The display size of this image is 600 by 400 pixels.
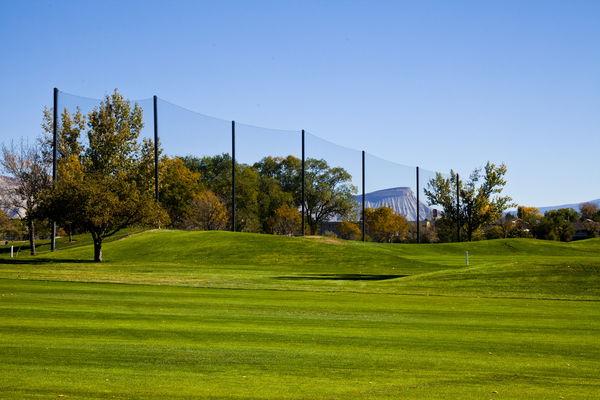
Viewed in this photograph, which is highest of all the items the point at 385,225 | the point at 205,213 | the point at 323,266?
the point at 205,213

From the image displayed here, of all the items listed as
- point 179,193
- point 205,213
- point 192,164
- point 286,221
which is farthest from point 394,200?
point 179,193

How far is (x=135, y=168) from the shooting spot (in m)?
77.4

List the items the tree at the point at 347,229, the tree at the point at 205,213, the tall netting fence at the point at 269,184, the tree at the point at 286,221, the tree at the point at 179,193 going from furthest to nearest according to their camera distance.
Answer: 1. the tree at the point at 347,229
2. the tree at the point at 286,221
3. the tree at the point at 179,193
4. the tree at the point at 205,213
5. the tall netting fence at the point at 269,184

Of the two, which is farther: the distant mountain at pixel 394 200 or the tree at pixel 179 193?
the distant mountain at pixel 394 200

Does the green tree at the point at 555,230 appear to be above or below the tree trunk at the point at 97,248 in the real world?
above

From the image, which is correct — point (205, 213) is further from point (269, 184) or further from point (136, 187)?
point (136, 187)

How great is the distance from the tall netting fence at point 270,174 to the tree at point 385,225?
45cm

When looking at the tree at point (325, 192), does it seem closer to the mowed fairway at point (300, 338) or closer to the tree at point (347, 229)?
the tree at point (347, 229)

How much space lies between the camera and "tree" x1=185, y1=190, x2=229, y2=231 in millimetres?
96625

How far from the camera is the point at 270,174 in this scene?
126 metres

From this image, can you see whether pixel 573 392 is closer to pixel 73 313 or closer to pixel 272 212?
pixel 73 313

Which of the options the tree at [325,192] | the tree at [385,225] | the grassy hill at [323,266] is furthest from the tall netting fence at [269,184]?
the grassy hill at [323,266]

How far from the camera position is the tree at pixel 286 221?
110 metres

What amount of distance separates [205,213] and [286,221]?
18900 millimetres
